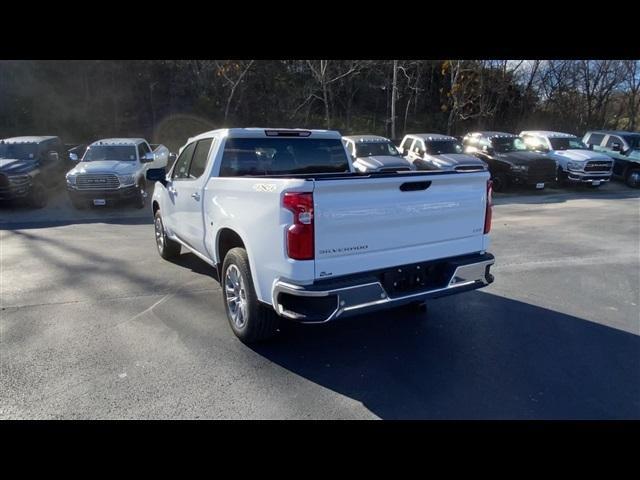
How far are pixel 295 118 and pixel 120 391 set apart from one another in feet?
77.6

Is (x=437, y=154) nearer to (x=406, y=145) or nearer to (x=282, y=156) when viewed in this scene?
(x=406, y=145)

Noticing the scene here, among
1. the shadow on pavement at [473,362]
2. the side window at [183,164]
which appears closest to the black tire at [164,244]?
the side window at [183,164]

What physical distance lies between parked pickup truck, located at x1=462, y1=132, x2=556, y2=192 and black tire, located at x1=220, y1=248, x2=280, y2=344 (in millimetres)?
13944

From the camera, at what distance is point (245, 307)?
12.6ft

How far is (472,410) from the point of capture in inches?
117

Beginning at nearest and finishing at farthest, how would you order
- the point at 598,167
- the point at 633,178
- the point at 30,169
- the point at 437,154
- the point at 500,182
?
the point at 30,169
the point at 437,154
the point at 500,182
the point at 598,167
the point at 633,178

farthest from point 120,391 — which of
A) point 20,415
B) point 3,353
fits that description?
point 3,353

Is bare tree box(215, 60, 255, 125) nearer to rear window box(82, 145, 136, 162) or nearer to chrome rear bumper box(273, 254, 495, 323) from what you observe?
rear window box(82, 145, 136, 162)

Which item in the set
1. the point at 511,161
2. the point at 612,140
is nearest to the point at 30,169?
the point at 511,161

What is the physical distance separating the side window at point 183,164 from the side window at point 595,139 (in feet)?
63.9

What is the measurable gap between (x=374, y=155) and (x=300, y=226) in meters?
11.4

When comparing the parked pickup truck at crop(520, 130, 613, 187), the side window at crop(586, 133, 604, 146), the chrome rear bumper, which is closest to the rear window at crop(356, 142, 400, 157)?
the parked pickup truck at crop(520, 130, 613, 187)

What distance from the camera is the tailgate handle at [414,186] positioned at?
3418 millimetres

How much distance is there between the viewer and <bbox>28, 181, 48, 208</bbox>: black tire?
12297mm
